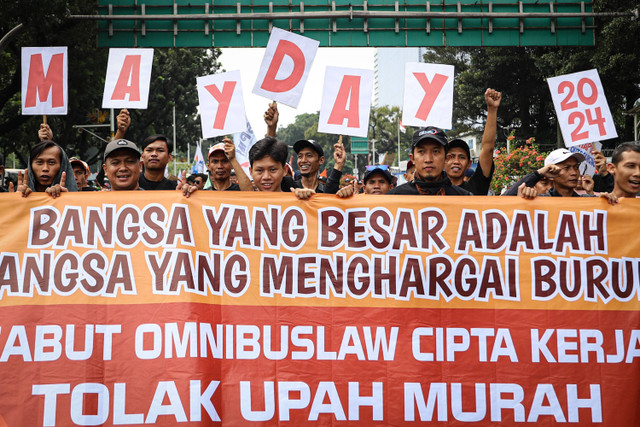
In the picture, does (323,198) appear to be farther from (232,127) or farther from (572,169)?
(572,169)

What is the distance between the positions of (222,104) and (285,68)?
0.65 metres

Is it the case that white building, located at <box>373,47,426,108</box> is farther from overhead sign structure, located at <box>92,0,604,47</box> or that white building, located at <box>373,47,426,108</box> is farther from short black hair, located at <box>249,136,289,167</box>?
short black hair, located at <box>249,136,289,167</box>

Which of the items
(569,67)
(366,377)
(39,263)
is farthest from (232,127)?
(569,67)

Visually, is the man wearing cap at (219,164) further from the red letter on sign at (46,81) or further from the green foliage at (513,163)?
the green foliage at (513,163)

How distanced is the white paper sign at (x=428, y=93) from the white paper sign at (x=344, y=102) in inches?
14.5

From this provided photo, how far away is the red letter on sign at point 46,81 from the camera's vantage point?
6.62 m

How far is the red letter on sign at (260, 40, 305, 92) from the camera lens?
6.10m

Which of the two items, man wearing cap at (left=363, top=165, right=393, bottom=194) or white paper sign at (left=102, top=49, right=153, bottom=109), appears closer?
white paper sign at (left=102, top=49, right=153, bottom=109)

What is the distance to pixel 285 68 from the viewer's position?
614 cm

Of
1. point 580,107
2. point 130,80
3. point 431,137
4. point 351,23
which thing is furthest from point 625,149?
point 351,23

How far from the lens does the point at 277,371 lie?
4273 millimetres

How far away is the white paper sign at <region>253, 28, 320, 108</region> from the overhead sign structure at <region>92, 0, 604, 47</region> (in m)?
10.1

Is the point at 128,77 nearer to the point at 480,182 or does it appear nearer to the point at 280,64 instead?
the point at 280,64

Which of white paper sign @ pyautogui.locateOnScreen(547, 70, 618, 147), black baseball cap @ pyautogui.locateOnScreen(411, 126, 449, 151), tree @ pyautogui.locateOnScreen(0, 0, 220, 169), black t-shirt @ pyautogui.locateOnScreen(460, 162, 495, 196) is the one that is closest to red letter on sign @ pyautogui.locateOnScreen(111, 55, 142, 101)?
black baseball cap @ pyautogui.locateOnScreen(411, 126, 449, 151)
